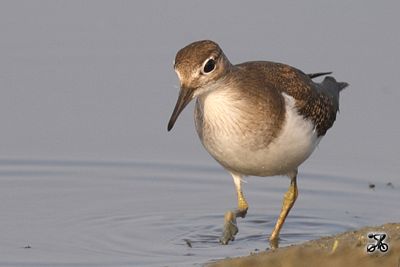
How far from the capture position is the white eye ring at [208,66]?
Answer: 1061 cm

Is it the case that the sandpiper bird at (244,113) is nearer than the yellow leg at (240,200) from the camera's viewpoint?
Yes

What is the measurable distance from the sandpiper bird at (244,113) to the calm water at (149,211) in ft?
2.13

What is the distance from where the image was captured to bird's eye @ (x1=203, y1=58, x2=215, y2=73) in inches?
419

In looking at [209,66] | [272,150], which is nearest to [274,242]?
[272,150]

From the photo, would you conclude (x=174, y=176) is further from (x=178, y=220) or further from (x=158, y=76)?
(x=158, y=76)

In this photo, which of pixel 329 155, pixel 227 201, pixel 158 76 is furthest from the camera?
pixel 158 76

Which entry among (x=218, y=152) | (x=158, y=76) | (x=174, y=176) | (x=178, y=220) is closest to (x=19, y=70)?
(x=158, y=76)

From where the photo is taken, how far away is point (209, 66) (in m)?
10.7

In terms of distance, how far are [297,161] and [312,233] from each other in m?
1.03

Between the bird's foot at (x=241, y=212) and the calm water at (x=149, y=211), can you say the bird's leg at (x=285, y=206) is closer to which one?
the calm water at (x=149, y=211)

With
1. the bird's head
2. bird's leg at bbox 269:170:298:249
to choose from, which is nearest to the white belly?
the bird's head

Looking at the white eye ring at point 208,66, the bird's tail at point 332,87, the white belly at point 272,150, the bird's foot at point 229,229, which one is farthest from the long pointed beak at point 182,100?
the bird's tail at point 332,87

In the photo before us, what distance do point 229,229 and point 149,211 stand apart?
144 centimetres

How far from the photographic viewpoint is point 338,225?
40.6 feet
